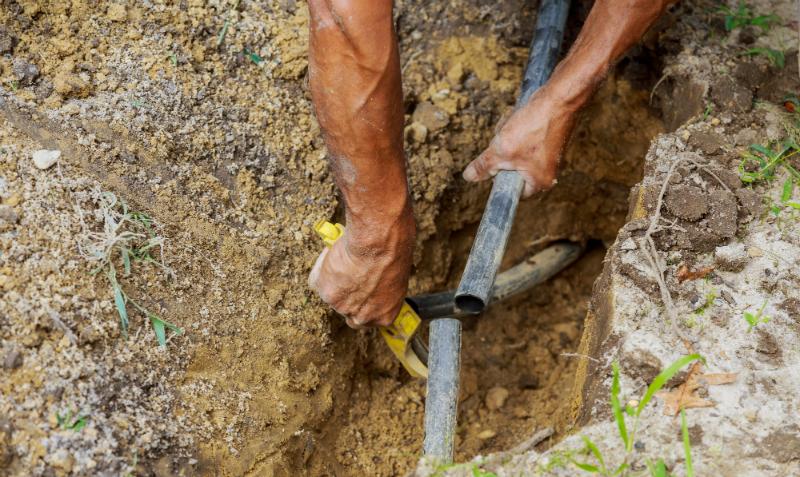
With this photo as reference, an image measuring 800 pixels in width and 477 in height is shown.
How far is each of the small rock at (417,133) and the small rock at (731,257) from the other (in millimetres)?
1107

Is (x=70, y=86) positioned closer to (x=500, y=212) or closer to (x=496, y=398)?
(x=500, y=212)

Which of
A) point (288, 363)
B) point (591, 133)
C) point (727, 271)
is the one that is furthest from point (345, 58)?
point (591, 133)

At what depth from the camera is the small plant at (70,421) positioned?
5.77 ft

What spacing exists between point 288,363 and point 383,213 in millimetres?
626

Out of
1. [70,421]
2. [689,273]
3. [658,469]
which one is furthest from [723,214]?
[70,421]

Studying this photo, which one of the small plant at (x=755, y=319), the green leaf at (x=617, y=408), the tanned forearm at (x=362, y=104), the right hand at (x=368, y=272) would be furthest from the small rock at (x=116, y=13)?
the small plant at (x=755, y=319)

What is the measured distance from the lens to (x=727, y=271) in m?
2.07

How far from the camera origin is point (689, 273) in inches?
80.8

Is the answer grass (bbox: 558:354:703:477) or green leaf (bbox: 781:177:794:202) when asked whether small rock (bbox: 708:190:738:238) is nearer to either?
green leaf (bbox: 781:177:794:202)

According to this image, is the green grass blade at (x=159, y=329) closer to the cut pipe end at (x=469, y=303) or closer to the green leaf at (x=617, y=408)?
the cut pipe end at (x=469, y=303)

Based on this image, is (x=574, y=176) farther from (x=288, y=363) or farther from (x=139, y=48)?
(x=139, y=48)

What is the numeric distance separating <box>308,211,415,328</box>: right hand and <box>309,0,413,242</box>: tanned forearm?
2 cm

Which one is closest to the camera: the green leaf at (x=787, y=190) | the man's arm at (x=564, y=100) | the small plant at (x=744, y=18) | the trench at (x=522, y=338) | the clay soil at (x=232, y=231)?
the clay soil at (x=232, y=231)

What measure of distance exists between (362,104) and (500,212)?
62 cm
